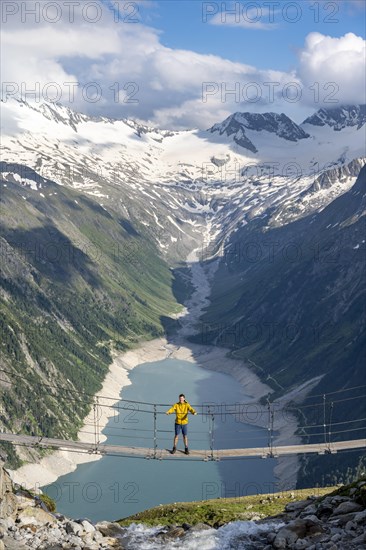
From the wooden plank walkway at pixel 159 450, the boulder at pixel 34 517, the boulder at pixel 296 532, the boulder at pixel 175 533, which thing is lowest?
the boulder at pixel 175 533

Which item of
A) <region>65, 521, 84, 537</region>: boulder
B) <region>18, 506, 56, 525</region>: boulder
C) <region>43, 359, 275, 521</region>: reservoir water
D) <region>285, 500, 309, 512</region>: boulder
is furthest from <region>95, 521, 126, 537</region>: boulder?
<region>43, 359, 275, 521</region>: reservoir water

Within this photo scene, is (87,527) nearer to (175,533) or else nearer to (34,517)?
(34,517)

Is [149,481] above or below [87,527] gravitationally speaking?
below

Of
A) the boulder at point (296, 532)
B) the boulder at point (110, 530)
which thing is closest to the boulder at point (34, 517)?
the boulder at point (110, 530)

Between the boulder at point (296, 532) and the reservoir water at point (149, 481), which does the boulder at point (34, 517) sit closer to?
the boulder at point (296, 532)

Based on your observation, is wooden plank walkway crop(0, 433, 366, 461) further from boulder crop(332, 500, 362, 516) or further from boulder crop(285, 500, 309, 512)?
boulder crop(332, 500, 362, 516)

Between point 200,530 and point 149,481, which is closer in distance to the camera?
point 200,530

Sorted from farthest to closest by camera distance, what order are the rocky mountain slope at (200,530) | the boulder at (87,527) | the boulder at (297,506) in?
1. the boulder at (297,506)
2. the boulder at (87,527)
3. the rocky mountain slope at (200,530)

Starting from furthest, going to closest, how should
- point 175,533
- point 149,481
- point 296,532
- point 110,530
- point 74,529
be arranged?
1. point 149,481
2. point 110,530
3. point 175,533
4. point 74,529
5. point 296,532

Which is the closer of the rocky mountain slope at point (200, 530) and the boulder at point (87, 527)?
the rocky mountain slope at point (200, 530)

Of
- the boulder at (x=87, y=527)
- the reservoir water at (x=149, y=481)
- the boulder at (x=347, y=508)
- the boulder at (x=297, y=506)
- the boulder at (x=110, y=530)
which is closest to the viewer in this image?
the boulder at (x=347, y=508)

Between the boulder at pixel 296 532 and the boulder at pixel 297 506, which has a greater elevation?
the boulder at pixel 297 506

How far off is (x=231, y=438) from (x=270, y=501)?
124049 millimetres

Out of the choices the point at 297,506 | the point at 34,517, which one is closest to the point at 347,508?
the point at 297,506
